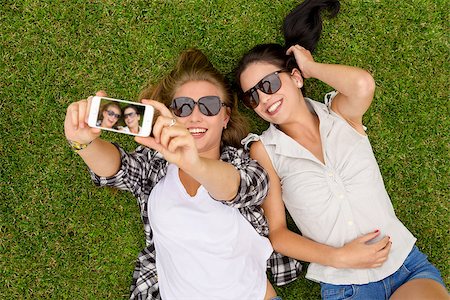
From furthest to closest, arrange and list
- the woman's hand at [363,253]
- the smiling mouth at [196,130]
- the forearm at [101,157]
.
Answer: the woman's hand at [363,253] → the smiling mouth at [196,130] → the forearm at [101,157]

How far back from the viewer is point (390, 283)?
370 centimetres

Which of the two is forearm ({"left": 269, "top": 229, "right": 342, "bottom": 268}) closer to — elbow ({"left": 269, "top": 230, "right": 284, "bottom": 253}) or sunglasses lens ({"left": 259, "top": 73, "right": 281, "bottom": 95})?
elbow ({"left": 269, "top": 230, "right": 284, "bottom": 253})

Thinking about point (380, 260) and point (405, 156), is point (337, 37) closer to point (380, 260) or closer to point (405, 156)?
point (405, 156)

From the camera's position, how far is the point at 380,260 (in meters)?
3.62

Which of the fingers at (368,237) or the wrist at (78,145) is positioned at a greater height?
the wrist at (78,145)

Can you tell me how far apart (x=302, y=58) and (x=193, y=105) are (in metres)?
1.01

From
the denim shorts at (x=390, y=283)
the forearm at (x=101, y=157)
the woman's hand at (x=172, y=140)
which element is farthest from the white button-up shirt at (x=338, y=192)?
the woman's hand at (x=172, y=140)

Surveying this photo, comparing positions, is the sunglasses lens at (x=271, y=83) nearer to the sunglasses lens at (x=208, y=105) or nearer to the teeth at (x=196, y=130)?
the sunglasses lens at (x=208, y=105)

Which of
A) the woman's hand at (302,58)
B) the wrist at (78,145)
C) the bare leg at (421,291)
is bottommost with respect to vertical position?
the bare leg at (421,291)

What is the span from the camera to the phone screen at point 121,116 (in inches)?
101

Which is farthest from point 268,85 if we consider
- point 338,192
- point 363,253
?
point 363,253

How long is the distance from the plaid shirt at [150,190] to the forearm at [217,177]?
0.29ft

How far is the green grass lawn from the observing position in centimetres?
426

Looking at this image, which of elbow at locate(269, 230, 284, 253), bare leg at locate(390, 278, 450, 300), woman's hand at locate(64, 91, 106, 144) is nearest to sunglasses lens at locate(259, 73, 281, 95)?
elbow at locate(269, 230, 284, 253)
